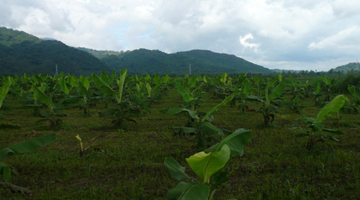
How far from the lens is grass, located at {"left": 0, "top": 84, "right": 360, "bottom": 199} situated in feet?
7.00

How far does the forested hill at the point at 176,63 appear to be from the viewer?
64438 mm

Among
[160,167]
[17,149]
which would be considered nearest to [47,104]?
[17,149]

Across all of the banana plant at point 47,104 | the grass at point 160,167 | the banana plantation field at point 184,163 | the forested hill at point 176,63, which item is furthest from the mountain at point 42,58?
the banana plantation field at point 184,163

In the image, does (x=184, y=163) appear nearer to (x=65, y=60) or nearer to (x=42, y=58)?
(x=65, y=60)

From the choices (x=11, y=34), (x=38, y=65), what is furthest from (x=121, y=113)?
(x=11, y=34)

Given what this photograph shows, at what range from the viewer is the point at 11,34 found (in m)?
65.9

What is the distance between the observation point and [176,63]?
69.1 meters

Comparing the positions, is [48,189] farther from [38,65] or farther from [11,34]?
[11,34]

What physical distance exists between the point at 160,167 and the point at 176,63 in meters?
67.5

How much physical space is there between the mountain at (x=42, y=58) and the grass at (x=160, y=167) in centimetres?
4615

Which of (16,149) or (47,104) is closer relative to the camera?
(16,149)

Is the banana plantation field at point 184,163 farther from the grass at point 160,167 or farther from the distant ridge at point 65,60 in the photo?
the distant ridge at point 65,60

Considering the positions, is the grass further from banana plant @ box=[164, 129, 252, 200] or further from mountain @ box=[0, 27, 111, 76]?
mountain @ box=[0, 27, 111, 76]

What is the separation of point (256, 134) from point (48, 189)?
9.99 ft
